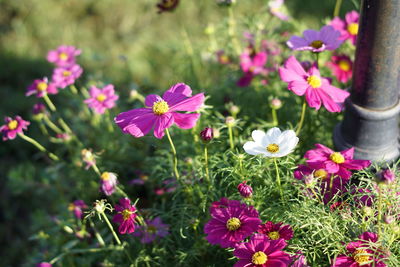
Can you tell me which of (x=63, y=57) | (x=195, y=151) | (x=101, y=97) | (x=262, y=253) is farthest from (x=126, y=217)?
(x=63, y=57)

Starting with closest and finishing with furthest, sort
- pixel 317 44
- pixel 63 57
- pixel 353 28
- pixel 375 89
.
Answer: pixel 375 89 < pixel 317 44 < pixel 353 28 < pixel 63 57

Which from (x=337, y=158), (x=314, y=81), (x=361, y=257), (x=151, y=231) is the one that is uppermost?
(x=314, y=81)

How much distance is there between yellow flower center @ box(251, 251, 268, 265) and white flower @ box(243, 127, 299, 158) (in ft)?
0.74

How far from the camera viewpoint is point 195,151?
63.6 inches

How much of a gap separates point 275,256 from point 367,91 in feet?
1.74

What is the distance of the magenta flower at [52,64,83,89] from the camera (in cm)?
161

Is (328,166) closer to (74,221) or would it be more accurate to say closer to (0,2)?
(74,221)

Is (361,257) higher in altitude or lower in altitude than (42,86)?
lower

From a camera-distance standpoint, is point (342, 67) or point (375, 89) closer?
point (375, 89)

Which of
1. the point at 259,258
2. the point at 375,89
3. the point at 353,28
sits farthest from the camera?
the point at 353,28

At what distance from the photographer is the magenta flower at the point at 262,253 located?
0.98m

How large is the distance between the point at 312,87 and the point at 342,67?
15.5 inches

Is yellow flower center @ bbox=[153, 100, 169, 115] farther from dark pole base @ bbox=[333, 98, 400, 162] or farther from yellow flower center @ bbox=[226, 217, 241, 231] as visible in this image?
dark pole base @ bbox=[333, 98, 400, 162]

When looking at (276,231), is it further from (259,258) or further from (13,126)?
(13,126)
